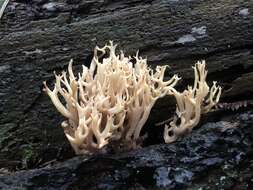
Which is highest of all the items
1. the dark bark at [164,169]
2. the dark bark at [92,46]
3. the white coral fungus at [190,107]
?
the dark bark at [92,46]

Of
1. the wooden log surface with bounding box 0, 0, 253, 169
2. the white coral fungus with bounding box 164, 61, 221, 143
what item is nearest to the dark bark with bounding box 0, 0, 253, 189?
the wooden log surface with bounding box 0, 0, 253, 169

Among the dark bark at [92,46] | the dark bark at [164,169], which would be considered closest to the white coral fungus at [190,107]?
the dark bark at [164,169]

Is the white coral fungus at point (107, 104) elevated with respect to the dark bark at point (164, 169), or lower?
elevated

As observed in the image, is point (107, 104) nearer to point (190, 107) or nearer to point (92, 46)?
point (190, 107)

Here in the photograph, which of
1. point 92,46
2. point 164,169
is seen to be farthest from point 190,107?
point 92,46

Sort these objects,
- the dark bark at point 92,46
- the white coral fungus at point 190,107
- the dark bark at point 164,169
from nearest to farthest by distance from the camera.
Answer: the dark bark at point 164,169
the white coral fungus at point 190,107
the dark bark at point 92,46

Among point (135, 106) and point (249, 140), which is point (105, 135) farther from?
point (249, 140)

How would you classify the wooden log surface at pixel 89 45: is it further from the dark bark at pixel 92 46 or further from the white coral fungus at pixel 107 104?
the white coral fungus at pixel 107 104
